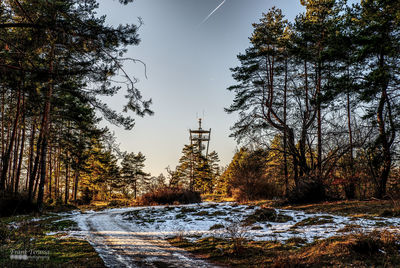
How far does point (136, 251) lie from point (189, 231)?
310cm

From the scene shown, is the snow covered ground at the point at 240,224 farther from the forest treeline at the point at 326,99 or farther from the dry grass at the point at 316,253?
the forest treeline at the point at 326,99

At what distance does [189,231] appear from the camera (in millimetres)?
8609

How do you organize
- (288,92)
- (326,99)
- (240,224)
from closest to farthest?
(240,224) → (326,99) → (288,92)

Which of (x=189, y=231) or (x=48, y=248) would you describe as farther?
(x=189, y=231)

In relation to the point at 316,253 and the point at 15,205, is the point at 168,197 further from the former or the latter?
the point at 316,253

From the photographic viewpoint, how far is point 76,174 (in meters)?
28.7

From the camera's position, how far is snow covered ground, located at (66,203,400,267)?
545 cm

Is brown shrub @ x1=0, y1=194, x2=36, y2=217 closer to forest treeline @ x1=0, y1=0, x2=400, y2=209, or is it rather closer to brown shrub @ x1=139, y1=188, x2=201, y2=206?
forest treeline @ x1=0, y1=0, x2=400, y2=209

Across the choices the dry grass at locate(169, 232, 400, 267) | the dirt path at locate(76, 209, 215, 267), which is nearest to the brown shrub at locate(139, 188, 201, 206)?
the dirt path at locate(76, 209, 215, 267)

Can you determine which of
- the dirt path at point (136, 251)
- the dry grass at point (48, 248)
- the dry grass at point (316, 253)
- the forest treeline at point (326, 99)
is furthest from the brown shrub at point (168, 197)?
the dry grass at point (316, 253)

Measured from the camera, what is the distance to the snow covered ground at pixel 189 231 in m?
5.45

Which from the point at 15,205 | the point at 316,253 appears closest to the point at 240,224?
the point at 316,253

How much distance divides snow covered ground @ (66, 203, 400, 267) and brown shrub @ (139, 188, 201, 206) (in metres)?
8.20

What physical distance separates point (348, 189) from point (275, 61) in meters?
10.2
